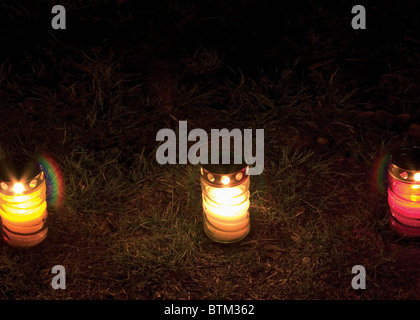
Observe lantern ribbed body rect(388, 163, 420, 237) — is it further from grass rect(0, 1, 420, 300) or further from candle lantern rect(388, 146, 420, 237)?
grass rect(0, 1, 420, 300)

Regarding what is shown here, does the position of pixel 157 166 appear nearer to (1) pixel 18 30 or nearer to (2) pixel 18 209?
(2) pixel 18 209

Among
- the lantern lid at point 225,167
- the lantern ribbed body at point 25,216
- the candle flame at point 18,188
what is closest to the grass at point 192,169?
the lantern ribbed body at point 25,216

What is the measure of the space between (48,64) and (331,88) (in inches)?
103

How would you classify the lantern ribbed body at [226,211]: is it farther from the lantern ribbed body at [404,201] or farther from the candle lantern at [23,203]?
the candle lantern at [23,203]

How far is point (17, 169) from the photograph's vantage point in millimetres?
3168

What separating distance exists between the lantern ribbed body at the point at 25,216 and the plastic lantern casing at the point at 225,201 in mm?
1068

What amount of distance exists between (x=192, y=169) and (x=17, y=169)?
1283 mm

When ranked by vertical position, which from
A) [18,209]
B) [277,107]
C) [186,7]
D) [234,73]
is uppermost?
[186,7]

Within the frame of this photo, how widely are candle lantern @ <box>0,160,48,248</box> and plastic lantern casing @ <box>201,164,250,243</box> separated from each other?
3.48ft

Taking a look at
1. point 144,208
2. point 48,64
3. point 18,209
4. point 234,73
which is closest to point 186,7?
point 234,73

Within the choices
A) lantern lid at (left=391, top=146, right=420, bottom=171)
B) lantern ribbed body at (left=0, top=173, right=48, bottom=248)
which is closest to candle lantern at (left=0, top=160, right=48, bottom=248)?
lantern ribbed body at (left=0, top=173, right=48, bottom=248)

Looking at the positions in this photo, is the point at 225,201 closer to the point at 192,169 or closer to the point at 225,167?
the point at 225,167

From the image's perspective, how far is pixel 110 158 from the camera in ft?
13.1

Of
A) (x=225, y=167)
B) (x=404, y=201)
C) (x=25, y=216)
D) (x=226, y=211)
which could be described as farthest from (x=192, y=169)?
(x=404, y=201)
